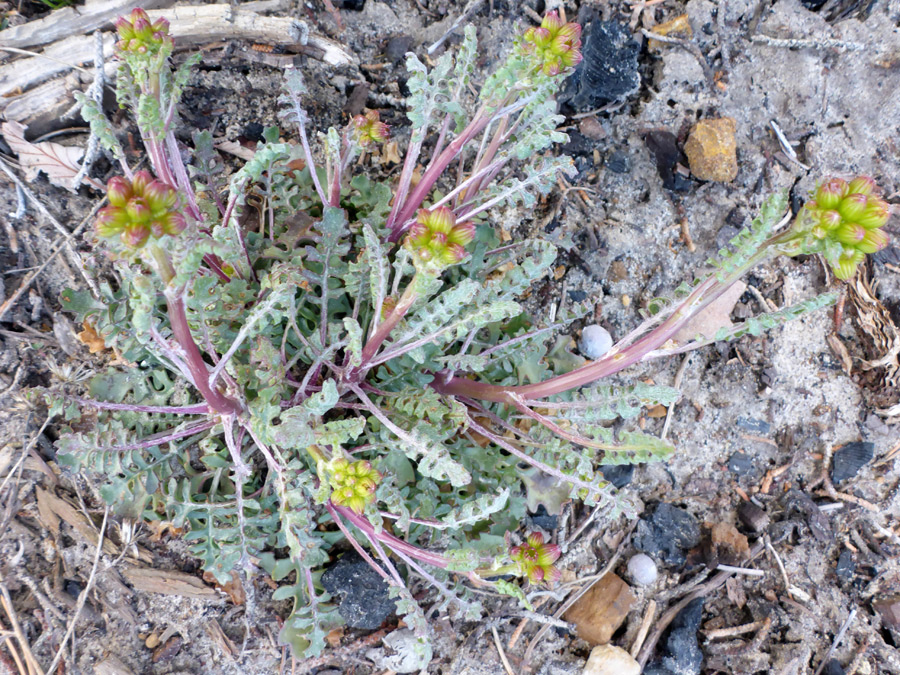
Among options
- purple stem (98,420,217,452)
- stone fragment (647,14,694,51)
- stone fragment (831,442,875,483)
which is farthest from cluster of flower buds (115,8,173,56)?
stone fragment (831,442,875,483)

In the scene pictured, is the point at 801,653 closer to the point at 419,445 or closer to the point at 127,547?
the point at 419,445

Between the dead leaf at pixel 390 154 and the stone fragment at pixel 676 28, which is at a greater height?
the stone fragment at pixel 676 28

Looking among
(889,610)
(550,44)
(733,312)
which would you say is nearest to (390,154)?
(550,44)

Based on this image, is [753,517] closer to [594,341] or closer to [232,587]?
[594,341]

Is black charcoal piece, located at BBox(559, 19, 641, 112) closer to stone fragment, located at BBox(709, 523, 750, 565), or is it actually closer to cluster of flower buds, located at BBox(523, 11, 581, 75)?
cluster of flower buds, located at BBox(523, 11, 581, 75)

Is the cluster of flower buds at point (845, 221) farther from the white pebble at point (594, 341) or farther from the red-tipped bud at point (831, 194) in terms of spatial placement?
the white pebble at point (594, 341)

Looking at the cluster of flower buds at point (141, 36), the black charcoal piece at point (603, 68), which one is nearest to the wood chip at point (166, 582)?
the cluster of flower buds at point (141, 36)
